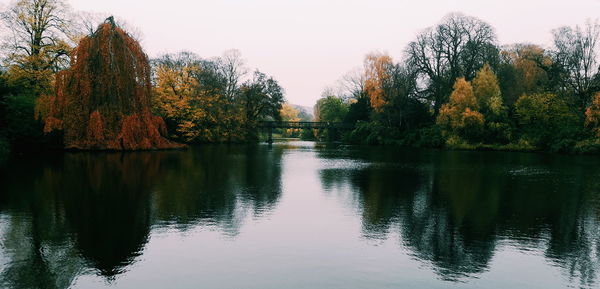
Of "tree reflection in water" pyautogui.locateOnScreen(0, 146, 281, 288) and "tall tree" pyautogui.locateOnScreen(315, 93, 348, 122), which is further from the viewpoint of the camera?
"tall tree" pyautogui.locateOnScreen(315, 93, 348, 122)

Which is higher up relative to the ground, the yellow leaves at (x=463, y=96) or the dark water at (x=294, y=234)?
the yellow leaves at (x=463, y=96)

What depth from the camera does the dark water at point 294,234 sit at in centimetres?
786

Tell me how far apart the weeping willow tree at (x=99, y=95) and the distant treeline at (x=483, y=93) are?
35.9 m

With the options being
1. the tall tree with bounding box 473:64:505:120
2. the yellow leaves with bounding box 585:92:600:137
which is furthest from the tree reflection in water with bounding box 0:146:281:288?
the tall tree with bounding box 473:64:505:120

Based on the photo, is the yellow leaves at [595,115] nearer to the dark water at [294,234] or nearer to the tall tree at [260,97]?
the dark water at [294,234]

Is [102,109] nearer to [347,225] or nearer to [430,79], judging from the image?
[347,225]

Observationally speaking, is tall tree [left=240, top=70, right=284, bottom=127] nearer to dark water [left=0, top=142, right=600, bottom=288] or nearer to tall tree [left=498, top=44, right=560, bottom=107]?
tall tree [left=498, top=44, right=560, bottom=107]

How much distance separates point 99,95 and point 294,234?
30.3 metres

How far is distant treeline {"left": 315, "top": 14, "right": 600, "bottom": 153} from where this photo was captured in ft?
157

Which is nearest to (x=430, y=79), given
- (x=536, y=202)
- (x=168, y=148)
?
(x=168, y=148)

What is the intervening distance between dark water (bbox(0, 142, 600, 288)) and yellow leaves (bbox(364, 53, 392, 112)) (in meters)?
42.3

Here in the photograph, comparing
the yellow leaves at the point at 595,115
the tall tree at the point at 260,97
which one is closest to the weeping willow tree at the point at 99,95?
the tall tree at the point at 260,97

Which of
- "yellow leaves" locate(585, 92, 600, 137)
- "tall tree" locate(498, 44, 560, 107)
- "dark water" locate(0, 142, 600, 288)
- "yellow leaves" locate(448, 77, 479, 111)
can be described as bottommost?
"dark water" locate(0, 142, 600, 288)

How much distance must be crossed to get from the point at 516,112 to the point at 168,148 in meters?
40.4
